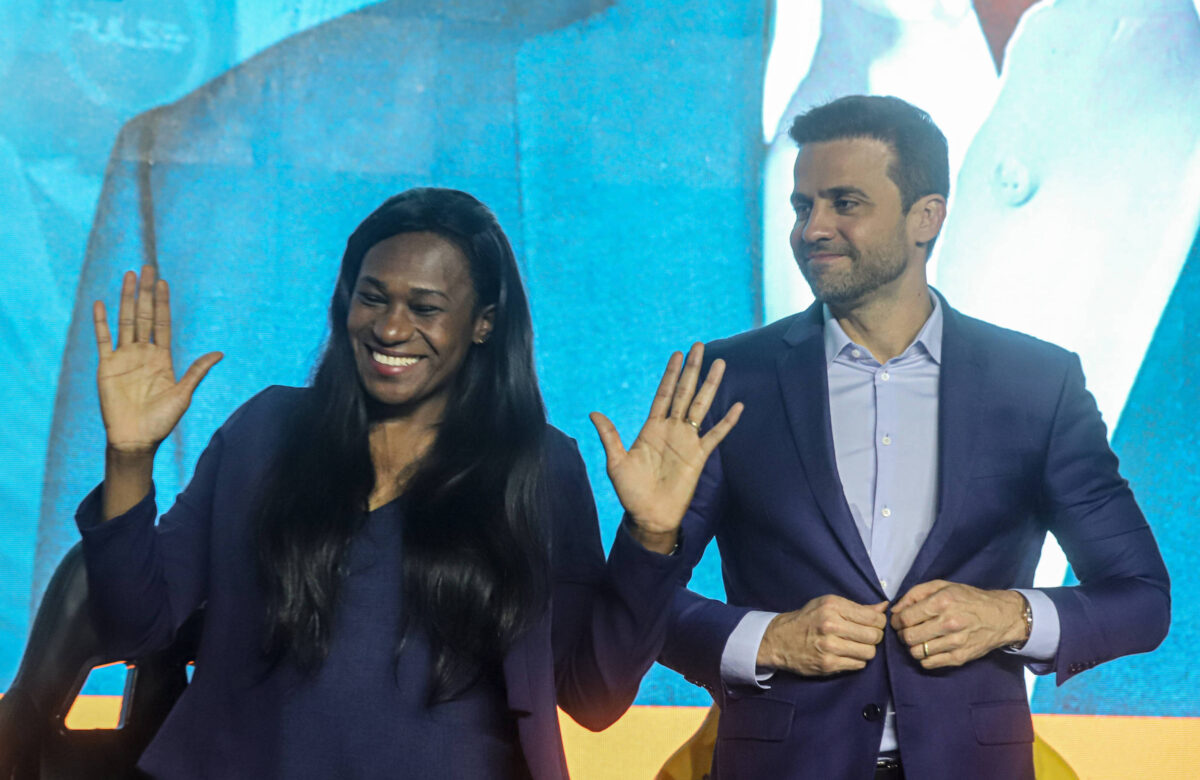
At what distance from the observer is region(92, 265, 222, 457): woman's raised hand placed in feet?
5.12

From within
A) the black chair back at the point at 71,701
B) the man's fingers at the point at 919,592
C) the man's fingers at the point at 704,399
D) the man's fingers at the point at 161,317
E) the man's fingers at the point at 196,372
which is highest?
the man's fingers at the point at 161,317

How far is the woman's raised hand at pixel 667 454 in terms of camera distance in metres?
1.55

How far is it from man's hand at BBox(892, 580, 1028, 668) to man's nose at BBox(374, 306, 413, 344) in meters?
0.79

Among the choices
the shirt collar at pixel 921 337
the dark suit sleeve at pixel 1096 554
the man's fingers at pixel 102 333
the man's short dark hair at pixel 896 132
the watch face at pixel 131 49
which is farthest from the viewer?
the watch face at pixel 131 49

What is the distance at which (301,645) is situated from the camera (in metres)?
1.50

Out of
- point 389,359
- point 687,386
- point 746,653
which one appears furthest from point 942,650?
point 389,359

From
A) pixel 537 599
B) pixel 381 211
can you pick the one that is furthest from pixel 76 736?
pixel 381 211

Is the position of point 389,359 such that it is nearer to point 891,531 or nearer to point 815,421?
point 815,421

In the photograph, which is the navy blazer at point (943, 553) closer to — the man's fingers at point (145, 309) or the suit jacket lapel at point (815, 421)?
the suit jacket lapel at point (815, 421)

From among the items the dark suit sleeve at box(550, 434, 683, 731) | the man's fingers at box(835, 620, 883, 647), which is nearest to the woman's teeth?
the dark suit sleeve at box(550, 434, 683, 731)

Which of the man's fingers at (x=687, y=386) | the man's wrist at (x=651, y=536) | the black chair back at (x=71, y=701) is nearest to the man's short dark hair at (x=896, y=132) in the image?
the man's fingers at (x=687, y=386)

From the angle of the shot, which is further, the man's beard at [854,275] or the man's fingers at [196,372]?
the man's beard at [854,275]

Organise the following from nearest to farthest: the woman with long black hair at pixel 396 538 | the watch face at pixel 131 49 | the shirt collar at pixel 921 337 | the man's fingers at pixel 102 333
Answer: the woman with long black hair at pixel 396 538, the man's fingers at pixel 102 333, the shirt collar at pixel 921 337, the watch face at pixel 131 49

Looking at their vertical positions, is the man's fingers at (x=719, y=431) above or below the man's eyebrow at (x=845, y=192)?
below
